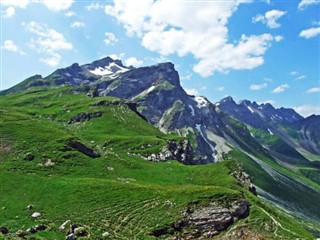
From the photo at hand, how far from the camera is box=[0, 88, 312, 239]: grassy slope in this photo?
77.5 metres

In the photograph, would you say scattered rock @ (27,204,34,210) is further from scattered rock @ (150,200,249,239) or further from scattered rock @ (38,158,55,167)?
scattered rock @ (38,158,55,167)

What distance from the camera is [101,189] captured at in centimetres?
8900

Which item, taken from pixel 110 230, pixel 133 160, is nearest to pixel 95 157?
pixel 133 160

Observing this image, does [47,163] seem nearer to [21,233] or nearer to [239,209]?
[21,233]

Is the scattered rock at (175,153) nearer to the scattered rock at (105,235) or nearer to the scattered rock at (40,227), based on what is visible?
the scattered rock at (105,235)

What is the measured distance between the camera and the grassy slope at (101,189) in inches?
3051

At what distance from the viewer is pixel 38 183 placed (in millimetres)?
91812

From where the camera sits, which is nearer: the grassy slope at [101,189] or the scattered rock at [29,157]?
the grassy slope at [101,189]

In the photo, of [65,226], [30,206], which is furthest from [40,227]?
[30,206]

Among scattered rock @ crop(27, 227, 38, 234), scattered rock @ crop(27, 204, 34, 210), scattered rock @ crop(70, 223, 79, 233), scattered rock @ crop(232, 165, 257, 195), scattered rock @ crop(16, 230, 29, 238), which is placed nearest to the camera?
scattered rock @ crop(16, 230, 29, 238)

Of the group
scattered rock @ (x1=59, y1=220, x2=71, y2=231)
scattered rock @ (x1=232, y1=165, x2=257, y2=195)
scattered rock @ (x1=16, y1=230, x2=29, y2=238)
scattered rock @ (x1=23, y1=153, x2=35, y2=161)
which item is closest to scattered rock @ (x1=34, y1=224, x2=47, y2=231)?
scattered rock @ (x1=59, y1=220, x2=71, y2=231)

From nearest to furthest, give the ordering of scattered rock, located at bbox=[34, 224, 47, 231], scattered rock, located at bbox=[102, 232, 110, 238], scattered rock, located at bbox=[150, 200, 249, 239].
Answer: scattered rock, located at bbox=[34, 224, 47, 231] → scattered rock, located at bbox=[102, 232, 110, 238] → scattered rock, located at bbox=[150, 200, 249, 239]

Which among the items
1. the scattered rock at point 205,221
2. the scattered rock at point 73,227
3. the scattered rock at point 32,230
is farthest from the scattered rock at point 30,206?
the scattered rock at point 205,221

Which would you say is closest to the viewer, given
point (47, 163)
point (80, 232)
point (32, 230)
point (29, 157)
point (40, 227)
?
point (32, 230)
